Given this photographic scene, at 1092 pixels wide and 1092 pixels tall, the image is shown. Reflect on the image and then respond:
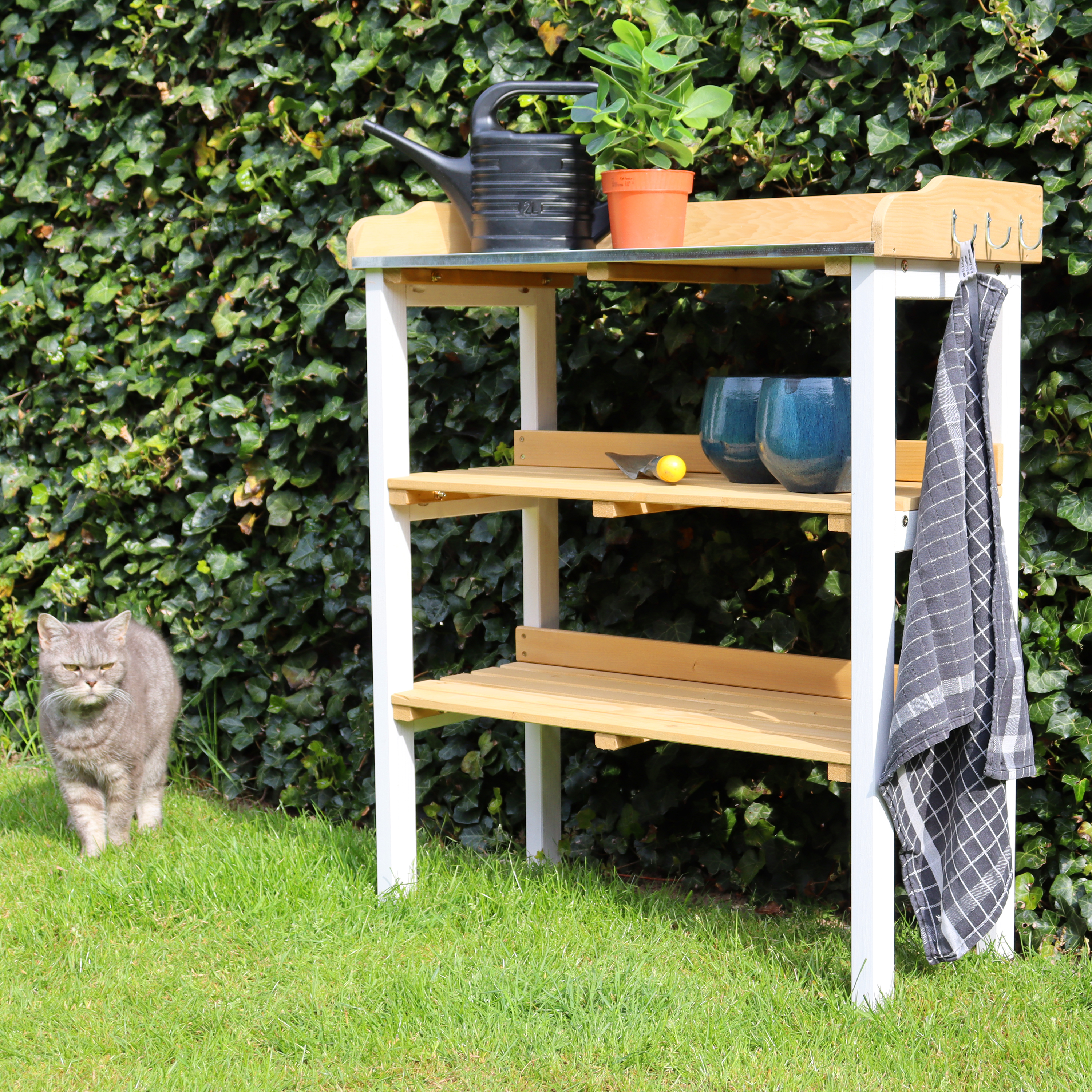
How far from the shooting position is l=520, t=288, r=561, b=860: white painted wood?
11.1ft

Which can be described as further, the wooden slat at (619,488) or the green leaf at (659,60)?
the green leaf at (659,60)

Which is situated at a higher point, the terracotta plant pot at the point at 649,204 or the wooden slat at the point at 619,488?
the terracotta plant pot at the point at 649,204

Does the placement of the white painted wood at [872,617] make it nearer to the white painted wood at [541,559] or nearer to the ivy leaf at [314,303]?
the white painted wood at [541,559]

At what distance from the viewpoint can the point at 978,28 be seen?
9.16ft

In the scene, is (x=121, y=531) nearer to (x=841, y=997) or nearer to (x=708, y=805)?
(x=708, y=805)

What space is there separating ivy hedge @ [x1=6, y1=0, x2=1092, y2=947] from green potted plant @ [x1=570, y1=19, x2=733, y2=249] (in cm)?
34

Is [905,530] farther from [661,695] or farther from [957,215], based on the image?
[661,695]

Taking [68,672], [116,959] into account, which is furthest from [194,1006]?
[68,672]

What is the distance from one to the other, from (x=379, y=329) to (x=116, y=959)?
1.56 meters

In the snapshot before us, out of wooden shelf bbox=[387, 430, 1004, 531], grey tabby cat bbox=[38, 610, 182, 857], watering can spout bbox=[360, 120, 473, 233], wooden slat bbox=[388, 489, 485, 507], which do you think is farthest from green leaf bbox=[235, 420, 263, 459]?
watering can spout bbox=[360, 120, 473, 233]

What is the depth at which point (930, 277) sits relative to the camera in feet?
8.39

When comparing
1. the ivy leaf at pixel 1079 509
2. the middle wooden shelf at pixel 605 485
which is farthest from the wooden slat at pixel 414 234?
the ivy leaf at pixel 1079 509

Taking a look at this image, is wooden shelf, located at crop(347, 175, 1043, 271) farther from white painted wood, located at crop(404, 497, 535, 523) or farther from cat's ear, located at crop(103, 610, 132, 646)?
cat's ear, located at crop(103, 610, 132, 646)

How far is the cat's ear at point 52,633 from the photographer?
3701mm
